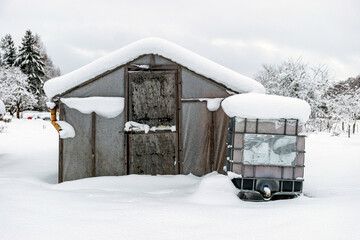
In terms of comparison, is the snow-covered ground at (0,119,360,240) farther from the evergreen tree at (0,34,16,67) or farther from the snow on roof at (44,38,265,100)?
the evergreen tree at (0,34,16,67)

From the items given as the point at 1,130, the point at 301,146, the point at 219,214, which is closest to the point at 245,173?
the point at 301,146

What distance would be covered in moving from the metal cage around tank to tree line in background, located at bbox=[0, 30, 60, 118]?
3664 cm

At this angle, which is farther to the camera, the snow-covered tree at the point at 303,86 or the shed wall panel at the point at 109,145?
the snow-covered tree at the point at 303,86

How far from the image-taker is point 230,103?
19.5 feet

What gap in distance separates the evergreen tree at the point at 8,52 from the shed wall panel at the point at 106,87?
37769 millimetres

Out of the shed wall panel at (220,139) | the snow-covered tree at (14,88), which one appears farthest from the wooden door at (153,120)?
→ the snow-covered tree at (14,88)

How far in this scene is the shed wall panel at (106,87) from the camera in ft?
23.8

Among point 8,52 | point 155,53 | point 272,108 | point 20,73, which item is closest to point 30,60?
point 20,73

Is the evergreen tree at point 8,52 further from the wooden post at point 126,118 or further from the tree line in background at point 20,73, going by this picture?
the wooden post at point 126,118

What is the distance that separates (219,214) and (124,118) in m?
4.06

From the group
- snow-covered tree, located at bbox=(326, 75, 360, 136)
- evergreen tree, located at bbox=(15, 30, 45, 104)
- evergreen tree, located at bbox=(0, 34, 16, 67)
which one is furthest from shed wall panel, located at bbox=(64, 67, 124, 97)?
evergreen tree, located at bbox=(0, 34, 16, 67)

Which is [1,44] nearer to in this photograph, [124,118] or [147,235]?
[124,118]

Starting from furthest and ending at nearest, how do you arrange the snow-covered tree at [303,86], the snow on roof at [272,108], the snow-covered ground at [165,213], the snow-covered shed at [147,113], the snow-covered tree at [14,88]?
the snow-covered tree at [14,88]
the snow-covered tree at [303,86]
the snow-covered shed at [147,113]
the snow on roof at [272,108]
the snow-covered ground at [165,213]

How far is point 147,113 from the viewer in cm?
734
